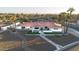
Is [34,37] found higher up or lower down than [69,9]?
lower down

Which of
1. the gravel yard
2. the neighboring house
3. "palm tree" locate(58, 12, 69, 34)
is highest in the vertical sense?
"palm tree" locate(58, 12, 69, 34)

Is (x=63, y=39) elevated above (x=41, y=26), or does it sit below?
below

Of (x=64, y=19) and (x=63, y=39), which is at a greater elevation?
(x=64, y=19)

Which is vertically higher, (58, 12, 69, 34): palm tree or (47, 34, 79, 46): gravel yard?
(58, 12, 69, 34): palm tree

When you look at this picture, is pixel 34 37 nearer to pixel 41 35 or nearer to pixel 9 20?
pixel 41 35

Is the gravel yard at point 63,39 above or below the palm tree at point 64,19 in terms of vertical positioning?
below

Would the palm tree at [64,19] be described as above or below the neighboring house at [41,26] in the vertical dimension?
above

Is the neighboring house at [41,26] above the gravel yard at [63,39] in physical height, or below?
above

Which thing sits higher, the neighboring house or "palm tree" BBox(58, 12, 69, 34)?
"palm tree" BBox(58, 12, 69, 34)

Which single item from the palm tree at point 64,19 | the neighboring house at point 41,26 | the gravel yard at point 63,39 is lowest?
the gravel yard at point 63,39
